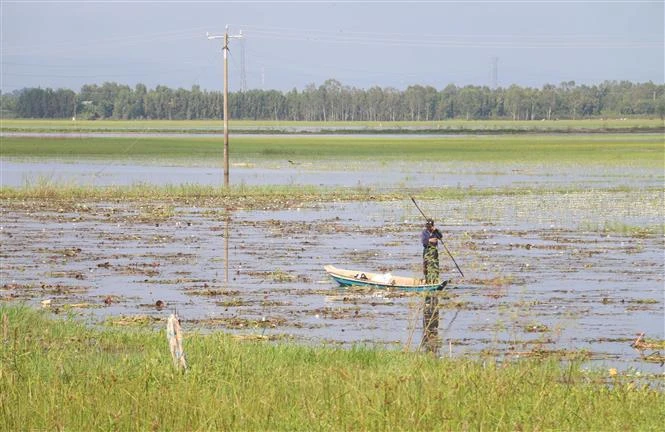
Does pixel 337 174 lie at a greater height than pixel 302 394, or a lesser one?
lesser

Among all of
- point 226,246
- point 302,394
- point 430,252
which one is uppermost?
point 302,394

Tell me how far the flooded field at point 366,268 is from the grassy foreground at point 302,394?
1357 millimetres

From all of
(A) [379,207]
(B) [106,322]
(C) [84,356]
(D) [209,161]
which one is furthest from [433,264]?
(D) [209,161]

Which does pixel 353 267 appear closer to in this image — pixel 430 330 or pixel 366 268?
pixel 366 268

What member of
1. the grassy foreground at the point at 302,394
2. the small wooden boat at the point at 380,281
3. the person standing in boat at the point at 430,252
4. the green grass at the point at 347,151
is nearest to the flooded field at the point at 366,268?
the small wooden boat at the point at 380,281

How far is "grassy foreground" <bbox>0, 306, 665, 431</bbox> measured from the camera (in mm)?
9414

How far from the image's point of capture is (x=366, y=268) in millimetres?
24125

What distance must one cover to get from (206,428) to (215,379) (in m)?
1.78

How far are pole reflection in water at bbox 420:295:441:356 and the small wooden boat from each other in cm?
28

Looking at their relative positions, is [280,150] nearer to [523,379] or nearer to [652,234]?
[652,234]

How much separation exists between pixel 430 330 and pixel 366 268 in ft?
25.9

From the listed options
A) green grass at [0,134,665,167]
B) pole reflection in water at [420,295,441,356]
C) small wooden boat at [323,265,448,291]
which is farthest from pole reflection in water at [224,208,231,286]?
green grass at [0,134,665,167]

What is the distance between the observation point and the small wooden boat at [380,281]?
19.9 metres

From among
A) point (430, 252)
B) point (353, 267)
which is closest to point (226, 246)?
point (353, 267)
